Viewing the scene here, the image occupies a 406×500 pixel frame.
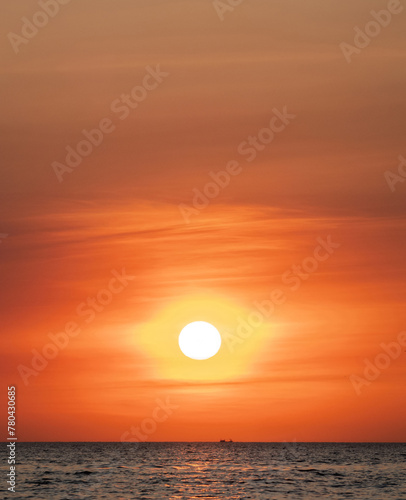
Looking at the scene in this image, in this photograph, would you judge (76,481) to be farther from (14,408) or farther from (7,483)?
(14,408)

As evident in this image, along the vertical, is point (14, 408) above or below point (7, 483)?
above

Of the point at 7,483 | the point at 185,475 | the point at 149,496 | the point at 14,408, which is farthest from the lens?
the point at 185,475

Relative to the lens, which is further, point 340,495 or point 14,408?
point 340,495

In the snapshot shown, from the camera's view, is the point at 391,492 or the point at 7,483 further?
the point at 7,483

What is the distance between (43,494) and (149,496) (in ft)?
30.4

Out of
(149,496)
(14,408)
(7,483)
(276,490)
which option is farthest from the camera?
(7,483)

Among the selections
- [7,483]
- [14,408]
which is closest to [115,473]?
[7,483]

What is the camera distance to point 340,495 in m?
68.5

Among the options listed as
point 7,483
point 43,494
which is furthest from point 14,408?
point 7,483

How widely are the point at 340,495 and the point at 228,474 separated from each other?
106ft

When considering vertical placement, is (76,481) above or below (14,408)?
below

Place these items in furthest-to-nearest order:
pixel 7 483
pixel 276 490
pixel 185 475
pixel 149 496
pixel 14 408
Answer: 1. pixel 185 475
2. pixel 7 483
3. pixel 276 490
4. pixel 149 496
5. pixel 14 408

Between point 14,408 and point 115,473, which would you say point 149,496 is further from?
point 115,473

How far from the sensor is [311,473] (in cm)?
9869
